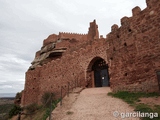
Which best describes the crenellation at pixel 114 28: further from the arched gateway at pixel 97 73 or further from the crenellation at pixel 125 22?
the arched gateway at pixel 97 73

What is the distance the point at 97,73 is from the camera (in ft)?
45.8

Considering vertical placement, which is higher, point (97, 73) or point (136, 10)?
point (136, 10)

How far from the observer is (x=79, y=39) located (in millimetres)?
26125

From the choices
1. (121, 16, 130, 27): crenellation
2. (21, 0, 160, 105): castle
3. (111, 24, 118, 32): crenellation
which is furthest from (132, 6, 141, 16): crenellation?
(111, 24, 118, 32): crenellation

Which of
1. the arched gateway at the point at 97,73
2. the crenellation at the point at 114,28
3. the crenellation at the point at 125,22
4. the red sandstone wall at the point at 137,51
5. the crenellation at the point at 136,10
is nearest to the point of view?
the red sandstone wall at the point at 137,51

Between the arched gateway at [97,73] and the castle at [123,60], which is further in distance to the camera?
the arched gateway at [97,73]

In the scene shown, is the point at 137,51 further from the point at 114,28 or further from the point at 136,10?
the point at 114,28

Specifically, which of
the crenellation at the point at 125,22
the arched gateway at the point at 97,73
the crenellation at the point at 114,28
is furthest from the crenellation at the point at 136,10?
the arched gateway at the point at 97,73

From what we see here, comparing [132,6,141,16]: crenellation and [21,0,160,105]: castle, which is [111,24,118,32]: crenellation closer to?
[21,0,160,105]: castle

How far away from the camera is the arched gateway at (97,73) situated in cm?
1359

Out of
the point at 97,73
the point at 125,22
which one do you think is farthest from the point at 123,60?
the point at 97,73

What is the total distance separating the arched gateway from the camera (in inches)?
535

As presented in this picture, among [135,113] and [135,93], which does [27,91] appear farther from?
[135,113]

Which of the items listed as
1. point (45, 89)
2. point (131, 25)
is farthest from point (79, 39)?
point (131, 25)
